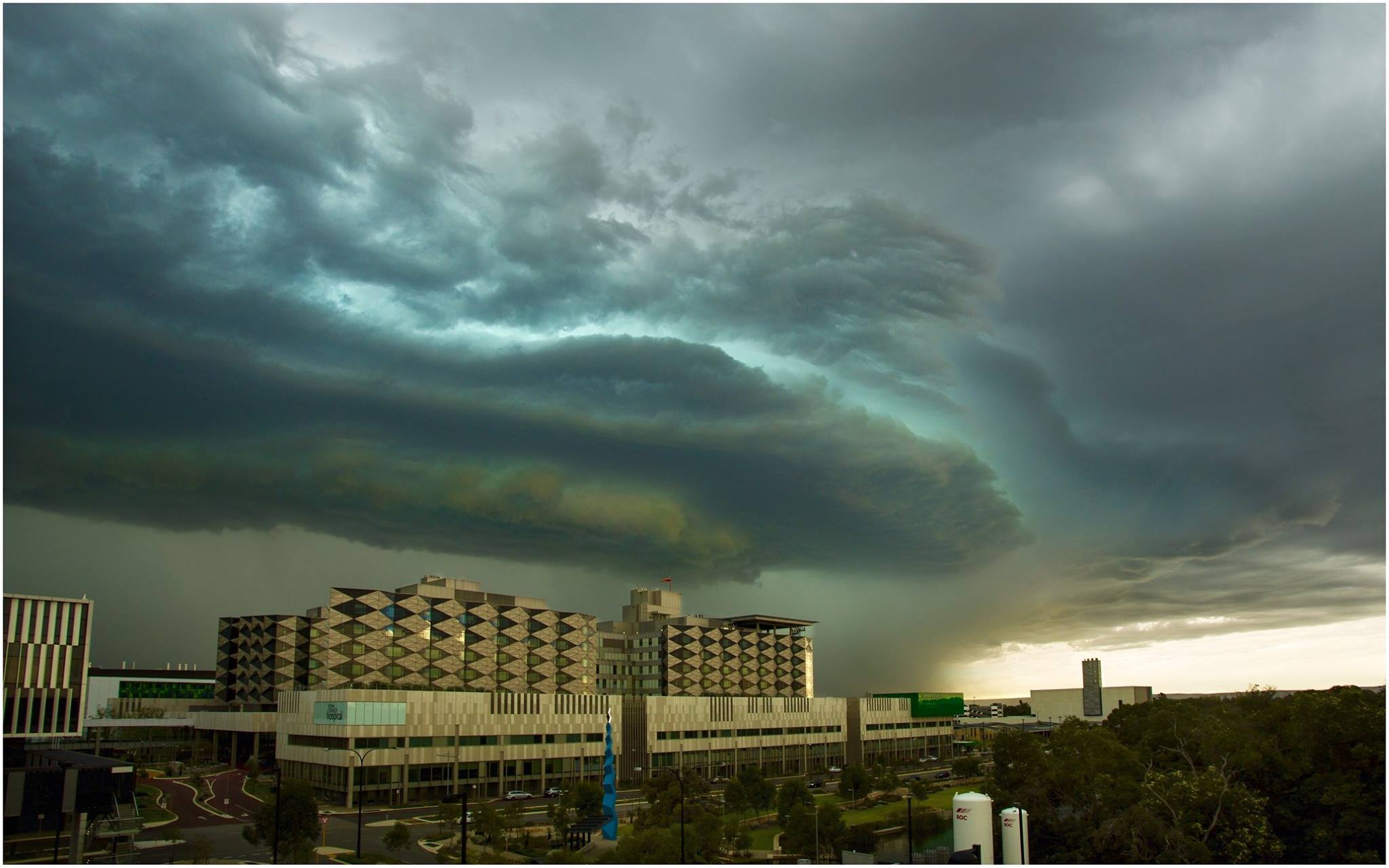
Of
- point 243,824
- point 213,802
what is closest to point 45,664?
point 243,824

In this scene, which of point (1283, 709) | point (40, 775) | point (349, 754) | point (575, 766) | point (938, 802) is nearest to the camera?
point (40, 775)

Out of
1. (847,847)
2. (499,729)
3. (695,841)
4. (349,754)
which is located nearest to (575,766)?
(499,729)

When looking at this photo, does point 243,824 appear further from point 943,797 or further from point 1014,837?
point 943,797

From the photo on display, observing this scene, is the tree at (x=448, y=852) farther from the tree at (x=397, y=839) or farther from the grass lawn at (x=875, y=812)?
the grass lawn at (x=875, y=812)

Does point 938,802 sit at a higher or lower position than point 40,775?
lower

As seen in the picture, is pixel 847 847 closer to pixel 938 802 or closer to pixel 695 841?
pixel 695 841

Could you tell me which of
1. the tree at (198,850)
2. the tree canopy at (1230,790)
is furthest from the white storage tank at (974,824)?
the tree at (198,850)

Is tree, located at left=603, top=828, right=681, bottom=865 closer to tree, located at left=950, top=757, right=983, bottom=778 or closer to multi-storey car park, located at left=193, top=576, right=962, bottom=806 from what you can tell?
multi-storey car park, located at left=193, top=576, right=962, bottom=806
